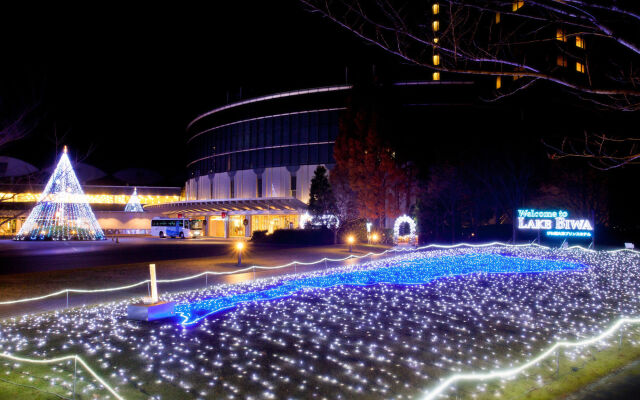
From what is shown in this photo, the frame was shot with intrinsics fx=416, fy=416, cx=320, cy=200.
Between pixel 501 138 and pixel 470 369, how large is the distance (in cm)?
3779

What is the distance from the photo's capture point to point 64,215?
41.0 metres

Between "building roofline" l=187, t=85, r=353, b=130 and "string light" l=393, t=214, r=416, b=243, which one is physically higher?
"building roofline" l=187, t=85, r=353, b=130

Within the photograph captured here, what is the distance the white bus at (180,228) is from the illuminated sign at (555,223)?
4002 cm

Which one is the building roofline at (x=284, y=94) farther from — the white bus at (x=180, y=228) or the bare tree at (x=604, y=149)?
the bare tree at (x=604, y=149)

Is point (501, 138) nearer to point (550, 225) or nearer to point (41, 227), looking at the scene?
point (550, 225)

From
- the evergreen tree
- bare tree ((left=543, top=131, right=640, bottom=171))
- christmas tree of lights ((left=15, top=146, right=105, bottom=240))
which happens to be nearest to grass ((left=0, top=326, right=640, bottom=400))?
bare tree ((left=543, top=131, right=640, bottom=171))

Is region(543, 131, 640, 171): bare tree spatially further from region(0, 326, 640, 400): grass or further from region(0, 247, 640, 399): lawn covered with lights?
region(0, 326, 640, 400): grass

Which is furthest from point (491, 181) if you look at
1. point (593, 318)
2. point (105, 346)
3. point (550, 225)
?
point (105, 346)

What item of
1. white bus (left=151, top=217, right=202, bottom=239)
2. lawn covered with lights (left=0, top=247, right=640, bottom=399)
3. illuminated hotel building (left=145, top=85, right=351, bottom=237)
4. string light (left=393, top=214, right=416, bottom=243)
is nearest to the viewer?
lawn covered with lights (left=0, top=247, right=640, bottom=399)

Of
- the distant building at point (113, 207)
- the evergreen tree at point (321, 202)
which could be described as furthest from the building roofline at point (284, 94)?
the distant building at point (113, 207)

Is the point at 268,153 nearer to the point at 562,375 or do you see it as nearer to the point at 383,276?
the point at 383,276

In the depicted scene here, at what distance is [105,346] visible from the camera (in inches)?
285

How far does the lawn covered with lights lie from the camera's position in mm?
5602

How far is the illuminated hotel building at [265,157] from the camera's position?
5253cm
